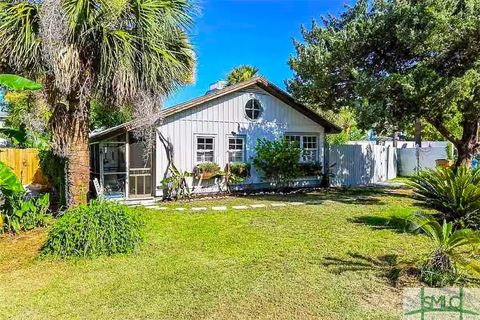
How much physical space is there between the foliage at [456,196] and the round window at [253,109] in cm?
889

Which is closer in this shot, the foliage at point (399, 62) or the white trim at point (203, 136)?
the foliage at point (399, 62)

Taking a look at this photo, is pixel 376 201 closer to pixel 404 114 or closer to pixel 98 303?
pixel 404 114

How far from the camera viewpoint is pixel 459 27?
10.6 m

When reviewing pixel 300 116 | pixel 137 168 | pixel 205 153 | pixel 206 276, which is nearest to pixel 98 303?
pixel 206 276

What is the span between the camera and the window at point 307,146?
658 inches

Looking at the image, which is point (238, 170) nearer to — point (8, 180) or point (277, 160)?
point (277, 160)

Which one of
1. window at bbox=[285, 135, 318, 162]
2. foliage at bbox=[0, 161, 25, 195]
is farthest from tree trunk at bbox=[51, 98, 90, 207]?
window at bbox=[285, 135, 318, 162]

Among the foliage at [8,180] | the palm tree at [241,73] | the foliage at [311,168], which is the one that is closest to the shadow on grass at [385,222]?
the foliage at [311,168]

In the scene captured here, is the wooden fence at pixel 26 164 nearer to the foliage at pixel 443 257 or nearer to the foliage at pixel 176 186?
the foliage at pixel 176 186

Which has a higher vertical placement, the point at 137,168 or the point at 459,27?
the point at 459,27

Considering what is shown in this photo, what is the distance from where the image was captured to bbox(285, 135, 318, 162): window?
1670 centimetres

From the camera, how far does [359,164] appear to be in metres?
18.9

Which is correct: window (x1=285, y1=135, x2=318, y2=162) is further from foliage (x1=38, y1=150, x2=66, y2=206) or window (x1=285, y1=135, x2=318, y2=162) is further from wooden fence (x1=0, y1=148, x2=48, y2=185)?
wooden fence (x1=0, y1=148, x2=48, y2=185)

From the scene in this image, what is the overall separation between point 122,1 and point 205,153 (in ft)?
25.0
